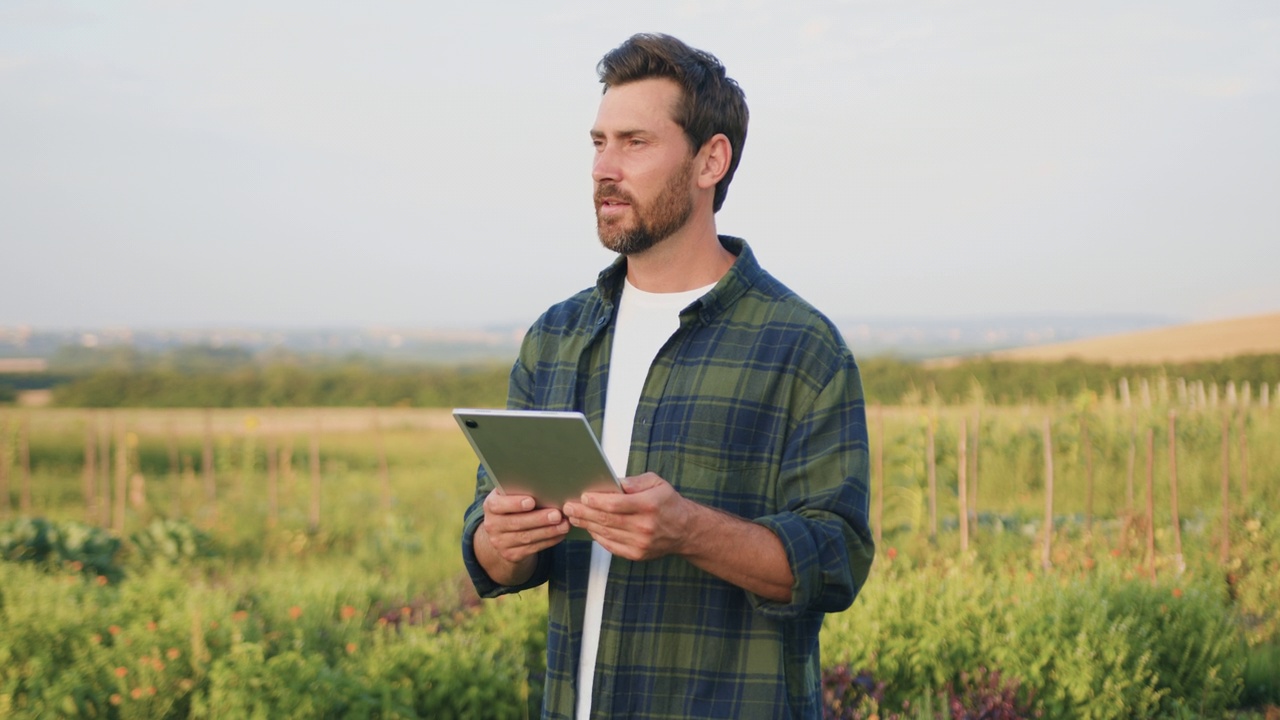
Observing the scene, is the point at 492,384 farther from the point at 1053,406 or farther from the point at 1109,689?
the point at 1109,689

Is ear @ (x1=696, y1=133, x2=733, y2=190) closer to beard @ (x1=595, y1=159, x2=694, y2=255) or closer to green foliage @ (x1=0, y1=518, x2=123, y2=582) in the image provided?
beard @ (x1=595, y1=159, x2=694, y2=255)

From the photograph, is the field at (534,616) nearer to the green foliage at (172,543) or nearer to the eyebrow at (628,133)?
the green foliage at (172,543)

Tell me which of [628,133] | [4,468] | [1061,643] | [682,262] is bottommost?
[4,468]

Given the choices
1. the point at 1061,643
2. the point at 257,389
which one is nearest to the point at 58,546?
the point at 1061,643

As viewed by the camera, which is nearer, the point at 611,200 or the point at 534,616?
the point at 611,200

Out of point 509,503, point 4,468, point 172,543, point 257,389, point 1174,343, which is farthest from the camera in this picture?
point 257,389

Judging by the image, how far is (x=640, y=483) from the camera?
1.67 meters

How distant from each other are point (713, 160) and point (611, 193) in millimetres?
226

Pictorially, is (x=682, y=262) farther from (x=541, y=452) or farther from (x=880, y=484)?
(x=880, y=484)

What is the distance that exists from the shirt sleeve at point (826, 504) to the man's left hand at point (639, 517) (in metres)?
0.19

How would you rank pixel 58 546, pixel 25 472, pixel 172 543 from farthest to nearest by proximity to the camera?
pixel 25 472
pixel 172 543
pixel 58 546

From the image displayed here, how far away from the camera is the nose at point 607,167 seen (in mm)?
2037

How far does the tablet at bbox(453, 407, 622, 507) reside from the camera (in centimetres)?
157

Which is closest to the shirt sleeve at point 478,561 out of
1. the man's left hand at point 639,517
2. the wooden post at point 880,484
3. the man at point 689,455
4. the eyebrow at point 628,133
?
the man at point 689,455
